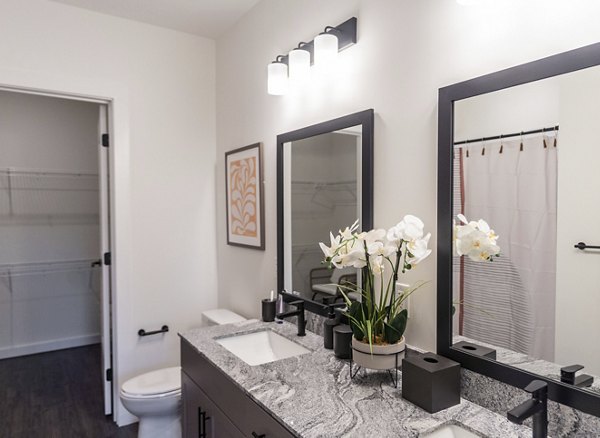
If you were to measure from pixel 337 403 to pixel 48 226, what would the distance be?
12.2 ft

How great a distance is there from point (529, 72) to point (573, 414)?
88 centimetres

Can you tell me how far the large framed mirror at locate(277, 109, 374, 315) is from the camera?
167cm

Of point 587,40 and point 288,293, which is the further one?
Answer: point 288,293

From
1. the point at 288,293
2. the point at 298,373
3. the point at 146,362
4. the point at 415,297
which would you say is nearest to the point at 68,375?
the point at 146,362

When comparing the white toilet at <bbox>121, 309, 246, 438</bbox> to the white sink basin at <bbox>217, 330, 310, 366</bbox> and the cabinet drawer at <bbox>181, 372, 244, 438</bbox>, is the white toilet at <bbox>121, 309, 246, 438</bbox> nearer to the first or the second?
the cabinet drawer at <bbox>181, 372, 244, 438</bbox>

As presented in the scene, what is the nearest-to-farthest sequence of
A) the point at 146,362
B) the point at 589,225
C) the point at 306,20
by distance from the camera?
1. the point at 589,225
2. the point at 306,20
3. the point at 146,362

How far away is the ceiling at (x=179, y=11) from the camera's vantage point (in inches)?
94.0

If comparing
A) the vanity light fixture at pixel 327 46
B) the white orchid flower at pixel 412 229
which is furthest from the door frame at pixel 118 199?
the white orchid flower at pixel 412 229

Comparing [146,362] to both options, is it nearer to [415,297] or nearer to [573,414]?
[415,297]

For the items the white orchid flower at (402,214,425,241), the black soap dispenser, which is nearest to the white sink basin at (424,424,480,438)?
the white orchid flower at (402,214,425,241)

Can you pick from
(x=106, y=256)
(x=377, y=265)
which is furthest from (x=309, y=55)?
(x=106, y=256)

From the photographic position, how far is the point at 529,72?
1.10 metres

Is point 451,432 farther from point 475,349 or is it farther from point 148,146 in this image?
point 148,146

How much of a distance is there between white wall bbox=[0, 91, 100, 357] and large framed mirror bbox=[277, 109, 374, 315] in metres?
2.77
